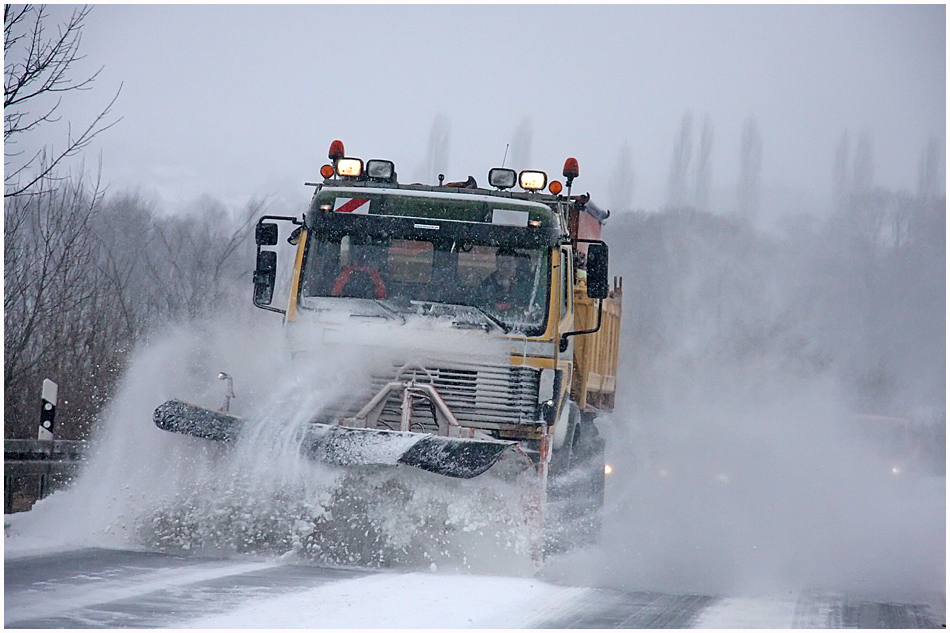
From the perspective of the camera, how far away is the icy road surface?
17.5 feet

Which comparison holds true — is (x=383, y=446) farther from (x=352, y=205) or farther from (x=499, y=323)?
(x=352, y=205)

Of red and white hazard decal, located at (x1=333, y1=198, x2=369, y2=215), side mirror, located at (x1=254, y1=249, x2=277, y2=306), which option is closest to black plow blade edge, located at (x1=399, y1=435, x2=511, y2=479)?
side mirror, located at (x1=254, y1=249, x2=277, y2=306)

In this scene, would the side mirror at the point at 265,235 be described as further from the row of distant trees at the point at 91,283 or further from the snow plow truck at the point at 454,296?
the row of distant trees at the point at 91,283

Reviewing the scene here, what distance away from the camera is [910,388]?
30500 millimetres

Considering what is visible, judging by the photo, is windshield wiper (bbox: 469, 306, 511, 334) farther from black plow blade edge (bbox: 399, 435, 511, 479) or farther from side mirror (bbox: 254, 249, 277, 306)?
side mirror (bbox: 254, 249, 277, 306)

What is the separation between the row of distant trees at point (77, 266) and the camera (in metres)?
9.10

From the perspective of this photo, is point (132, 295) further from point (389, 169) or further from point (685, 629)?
point (685, 629)

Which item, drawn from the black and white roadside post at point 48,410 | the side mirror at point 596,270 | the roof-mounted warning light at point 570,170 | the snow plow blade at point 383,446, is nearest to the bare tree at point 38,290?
the black and white roadside post at point 48,410

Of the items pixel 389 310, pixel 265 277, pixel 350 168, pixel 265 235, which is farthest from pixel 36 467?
pixel 350 168

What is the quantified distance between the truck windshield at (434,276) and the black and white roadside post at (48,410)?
248cm

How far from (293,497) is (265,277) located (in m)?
2.22

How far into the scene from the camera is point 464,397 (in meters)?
8.30

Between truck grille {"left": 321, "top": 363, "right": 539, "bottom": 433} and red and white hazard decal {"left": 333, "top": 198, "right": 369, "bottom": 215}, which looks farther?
red and white hazard decal {"left": 333, "top": 198, "right": 369, "bottom": 215}

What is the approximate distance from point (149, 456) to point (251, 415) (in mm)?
990
